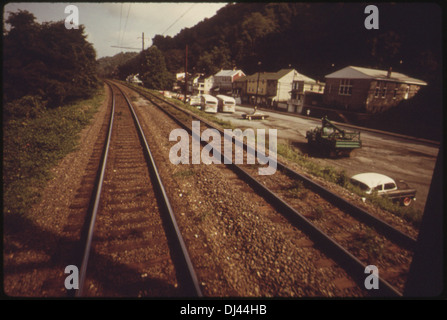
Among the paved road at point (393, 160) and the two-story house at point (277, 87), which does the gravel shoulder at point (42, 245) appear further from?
the two-story house at point (277, 87)

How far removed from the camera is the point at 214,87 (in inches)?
3241

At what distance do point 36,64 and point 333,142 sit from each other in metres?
21.2

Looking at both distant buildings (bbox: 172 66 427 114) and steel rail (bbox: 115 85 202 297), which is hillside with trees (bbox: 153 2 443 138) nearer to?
distant buildings (bbox: 172 66 427 114)

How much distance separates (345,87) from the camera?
38156mm

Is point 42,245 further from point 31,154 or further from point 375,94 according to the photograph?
point 375,94

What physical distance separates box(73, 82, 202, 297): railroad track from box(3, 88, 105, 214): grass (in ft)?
3.93

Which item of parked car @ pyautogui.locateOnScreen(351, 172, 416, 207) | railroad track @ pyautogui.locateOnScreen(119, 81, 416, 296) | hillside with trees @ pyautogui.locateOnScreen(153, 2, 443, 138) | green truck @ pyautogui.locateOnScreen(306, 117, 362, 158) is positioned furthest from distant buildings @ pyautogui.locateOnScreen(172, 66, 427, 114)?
railroad track @ pyautogui.locateOnScreen(119, 81, 416, 296)

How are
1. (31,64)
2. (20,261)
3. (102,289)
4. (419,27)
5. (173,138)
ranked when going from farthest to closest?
1. (419,27)
2. (31,64)
3. (173,138)
4. (20,261)
5. (102,289)

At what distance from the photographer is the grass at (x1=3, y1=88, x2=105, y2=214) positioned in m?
5.52

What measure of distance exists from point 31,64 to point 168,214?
17.9 metres

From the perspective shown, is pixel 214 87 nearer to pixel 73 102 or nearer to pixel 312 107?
pixel 312 107

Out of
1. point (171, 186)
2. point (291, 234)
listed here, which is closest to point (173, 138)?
point (171, 186)

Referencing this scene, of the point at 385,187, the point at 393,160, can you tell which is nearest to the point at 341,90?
the point at 393,160
